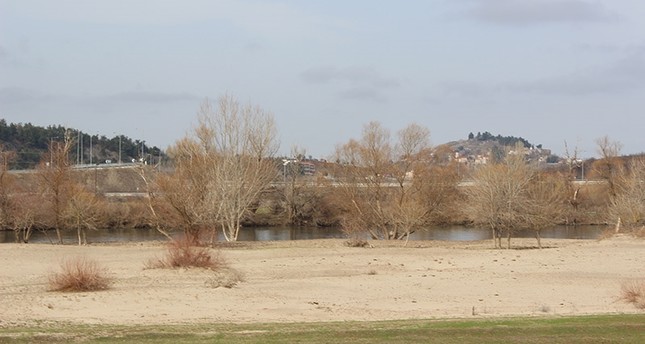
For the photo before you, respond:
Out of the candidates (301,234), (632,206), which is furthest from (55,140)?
(632,206)

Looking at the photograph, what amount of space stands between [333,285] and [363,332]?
11.5 m

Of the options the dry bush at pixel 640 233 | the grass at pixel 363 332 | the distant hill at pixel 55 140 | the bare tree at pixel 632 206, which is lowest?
the grass at pixel 363 332

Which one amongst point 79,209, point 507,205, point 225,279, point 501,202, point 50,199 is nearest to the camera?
point 225,279

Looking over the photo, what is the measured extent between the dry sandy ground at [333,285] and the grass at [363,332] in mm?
2350

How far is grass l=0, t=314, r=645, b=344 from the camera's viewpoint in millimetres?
13969

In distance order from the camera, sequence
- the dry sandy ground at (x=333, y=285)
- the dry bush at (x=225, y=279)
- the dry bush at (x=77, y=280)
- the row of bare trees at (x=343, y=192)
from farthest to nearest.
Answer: the row of bare trees at (x=343, y=192), the dry bush at (x=225, y=279), the dry bush at (x=77, y=280), the dry sandy ground at (x=333, y=285)

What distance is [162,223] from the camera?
49219mm

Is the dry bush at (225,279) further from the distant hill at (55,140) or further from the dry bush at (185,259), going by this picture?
→ the distant hill at (55,140)

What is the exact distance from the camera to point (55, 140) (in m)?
116

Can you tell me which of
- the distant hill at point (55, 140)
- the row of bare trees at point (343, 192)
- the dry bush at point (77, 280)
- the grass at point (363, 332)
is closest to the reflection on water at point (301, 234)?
the row of bare trees at point (343, 192)

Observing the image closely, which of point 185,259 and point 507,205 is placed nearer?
point 185,259

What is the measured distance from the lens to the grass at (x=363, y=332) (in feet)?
45.8

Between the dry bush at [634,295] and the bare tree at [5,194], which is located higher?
the bare tree at [5,194]

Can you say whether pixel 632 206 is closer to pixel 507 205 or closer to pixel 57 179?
pixel 507 205
